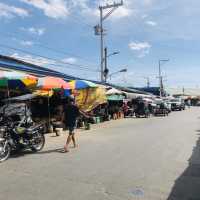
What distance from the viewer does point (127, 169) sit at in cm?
900

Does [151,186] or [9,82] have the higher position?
[9,82]

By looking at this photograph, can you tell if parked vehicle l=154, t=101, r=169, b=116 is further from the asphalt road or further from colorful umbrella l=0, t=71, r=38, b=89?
the asphalt road

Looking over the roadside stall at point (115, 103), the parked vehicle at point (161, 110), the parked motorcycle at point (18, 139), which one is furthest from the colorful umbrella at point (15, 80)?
the parked vehicle at point (161, 110)

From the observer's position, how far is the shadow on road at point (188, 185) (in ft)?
21.8

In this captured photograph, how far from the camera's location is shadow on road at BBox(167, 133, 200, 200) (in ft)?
21.8

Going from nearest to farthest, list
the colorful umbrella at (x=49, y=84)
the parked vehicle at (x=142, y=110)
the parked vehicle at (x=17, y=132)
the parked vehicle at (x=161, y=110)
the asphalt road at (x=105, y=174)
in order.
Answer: the asphalt road at (x=105, y=174) < the parked vehicle at (x=17, y=132) < the colorful umbrella at (x=49, y=84) < the parked vehicle at (x=142, y=110) < the parked vehicle at (x=161, y=110)

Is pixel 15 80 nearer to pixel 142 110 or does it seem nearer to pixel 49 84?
pixel 49 84

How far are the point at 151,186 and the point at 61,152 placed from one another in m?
5.04

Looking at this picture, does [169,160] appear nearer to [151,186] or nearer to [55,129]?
[151,186]

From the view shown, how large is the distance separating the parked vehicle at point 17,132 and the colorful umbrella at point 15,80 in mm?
3259

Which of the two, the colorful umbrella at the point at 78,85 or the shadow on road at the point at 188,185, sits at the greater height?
the colorful umbrella at the point at 78,85

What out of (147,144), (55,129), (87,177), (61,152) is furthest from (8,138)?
(55,129)

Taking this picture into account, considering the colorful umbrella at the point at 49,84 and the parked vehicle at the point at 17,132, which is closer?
the parked vehicle at the point at 17,132

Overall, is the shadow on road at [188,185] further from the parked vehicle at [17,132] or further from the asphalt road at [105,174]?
the parked vehicle at [17,132]
